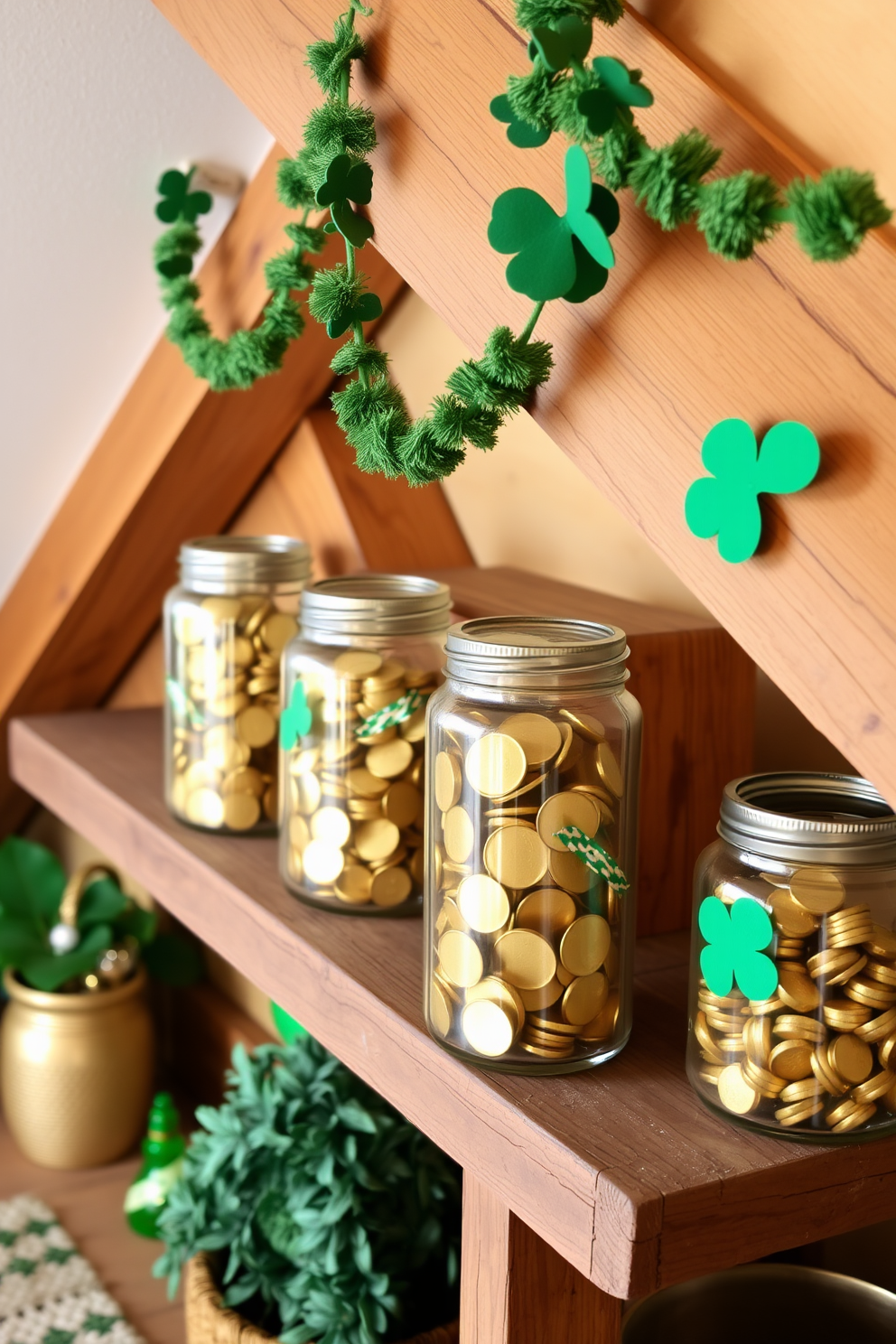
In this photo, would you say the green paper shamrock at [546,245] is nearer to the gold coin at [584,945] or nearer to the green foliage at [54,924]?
the gold coin at [584,945]

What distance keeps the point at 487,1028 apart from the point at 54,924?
3.58 ft

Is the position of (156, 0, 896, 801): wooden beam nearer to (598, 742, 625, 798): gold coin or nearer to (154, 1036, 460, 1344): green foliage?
(598, 742, 625, 798): gold coin

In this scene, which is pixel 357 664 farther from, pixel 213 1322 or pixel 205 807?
pixel 213 1322

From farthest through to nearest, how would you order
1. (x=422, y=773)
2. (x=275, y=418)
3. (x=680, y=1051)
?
(x=275, y=418)
(x=422, y=773)
(x=680, y=1051)

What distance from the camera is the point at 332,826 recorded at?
35.6 inches

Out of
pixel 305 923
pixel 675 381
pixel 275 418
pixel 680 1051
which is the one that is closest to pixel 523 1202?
pixel 680 1051

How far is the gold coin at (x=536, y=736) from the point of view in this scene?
0.69 meters

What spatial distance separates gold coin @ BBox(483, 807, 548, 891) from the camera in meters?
0.69

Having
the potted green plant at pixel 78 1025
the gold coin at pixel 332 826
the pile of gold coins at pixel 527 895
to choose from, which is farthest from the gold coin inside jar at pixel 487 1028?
the potted green plant at pixel 78 1025

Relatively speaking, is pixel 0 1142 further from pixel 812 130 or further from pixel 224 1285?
pixel 812 130

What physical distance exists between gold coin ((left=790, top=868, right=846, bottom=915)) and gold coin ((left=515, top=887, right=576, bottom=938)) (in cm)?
12

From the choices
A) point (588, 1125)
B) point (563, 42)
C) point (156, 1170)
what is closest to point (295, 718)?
point (588, 1125)

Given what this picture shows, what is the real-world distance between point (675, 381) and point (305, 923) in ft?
1.58

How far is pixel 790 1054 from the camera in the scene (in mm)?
644
